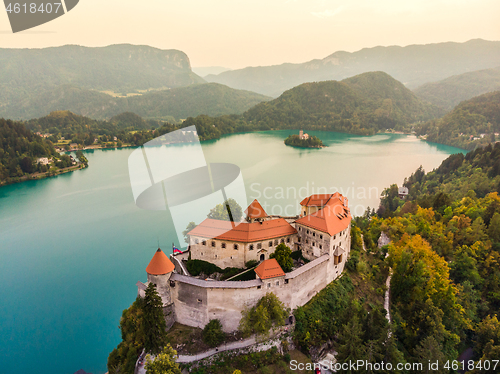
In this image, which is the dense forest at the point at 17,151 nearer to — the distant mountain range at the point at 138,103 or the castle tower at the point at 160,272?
the castle tower at the point at 160,272

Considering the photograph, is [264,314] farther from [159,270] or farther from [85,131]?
[85,131]

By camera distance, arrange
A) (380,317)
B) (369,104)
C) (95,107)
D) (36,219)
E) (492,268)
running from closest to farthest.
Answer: (380,317), (492,268), (36,219), (369,104), (95,107)

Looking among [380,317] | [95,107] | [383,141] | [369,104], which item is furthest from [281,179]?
[95,107]

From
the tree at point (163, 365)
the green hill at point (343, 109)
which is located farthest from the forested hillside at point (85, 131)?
the tree at point (163, 365)

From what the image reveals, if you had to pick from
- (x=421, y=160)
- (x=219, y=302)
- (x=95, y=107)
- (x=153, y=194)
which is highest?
(x=95, y=107)

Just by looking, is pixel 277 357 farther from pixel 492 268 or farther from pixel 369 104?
pixel 369 104

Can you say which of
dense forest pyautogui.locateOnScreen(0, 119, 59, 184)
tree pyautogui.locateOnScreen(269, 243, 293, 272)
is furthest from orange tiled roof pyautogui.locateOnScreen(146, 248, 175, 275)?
dense forest pyautogui.locateOnScreen(0, 119, 59, 184)
